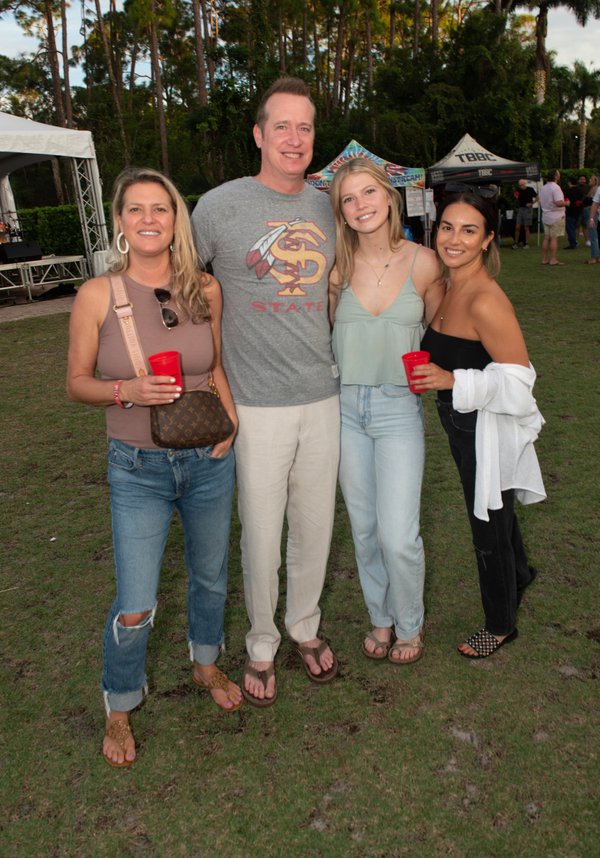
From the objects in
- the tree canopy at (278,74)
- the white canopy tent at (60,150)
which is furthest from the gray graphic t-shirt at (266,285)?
the tree canopy at (278,74)

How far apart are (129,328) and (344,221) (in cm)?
96

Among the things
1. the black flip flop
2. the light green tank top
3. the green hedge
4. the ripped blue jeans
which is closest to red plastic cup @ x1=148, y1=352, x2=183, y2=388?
the light green tank top

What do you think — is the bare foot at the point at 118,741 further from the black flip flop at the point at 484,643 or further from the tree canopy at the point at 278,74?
the tree canopy at the point at 278,74

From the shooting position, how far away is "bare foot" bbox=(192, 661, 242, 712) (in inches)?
110

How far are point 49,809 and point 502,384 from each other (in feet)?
6.81

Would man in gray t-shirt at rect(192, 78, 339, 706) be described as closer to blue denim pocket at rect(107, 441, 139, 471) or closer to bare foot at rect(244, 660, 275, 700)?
bare foot at rect(244, 660, 275, 700)

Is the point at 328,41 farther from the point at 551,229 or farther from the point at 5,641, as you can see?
the point at 5,641

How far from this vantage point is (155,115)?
1695 inches

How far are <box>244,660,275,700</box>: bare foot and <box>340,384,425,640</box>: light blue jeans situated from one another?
1.85 ft

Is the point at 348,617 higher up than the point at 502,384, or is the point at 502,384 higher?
the point at 502,384

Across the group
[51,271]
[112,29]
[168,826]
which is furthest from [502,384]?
[112,29]

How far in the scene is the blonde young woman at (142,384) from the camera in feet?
7.56

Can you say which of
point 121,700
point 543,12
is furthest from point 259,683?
point 543,12

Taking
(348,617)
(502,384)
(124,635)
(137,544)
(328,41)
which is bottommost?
(348,617)
